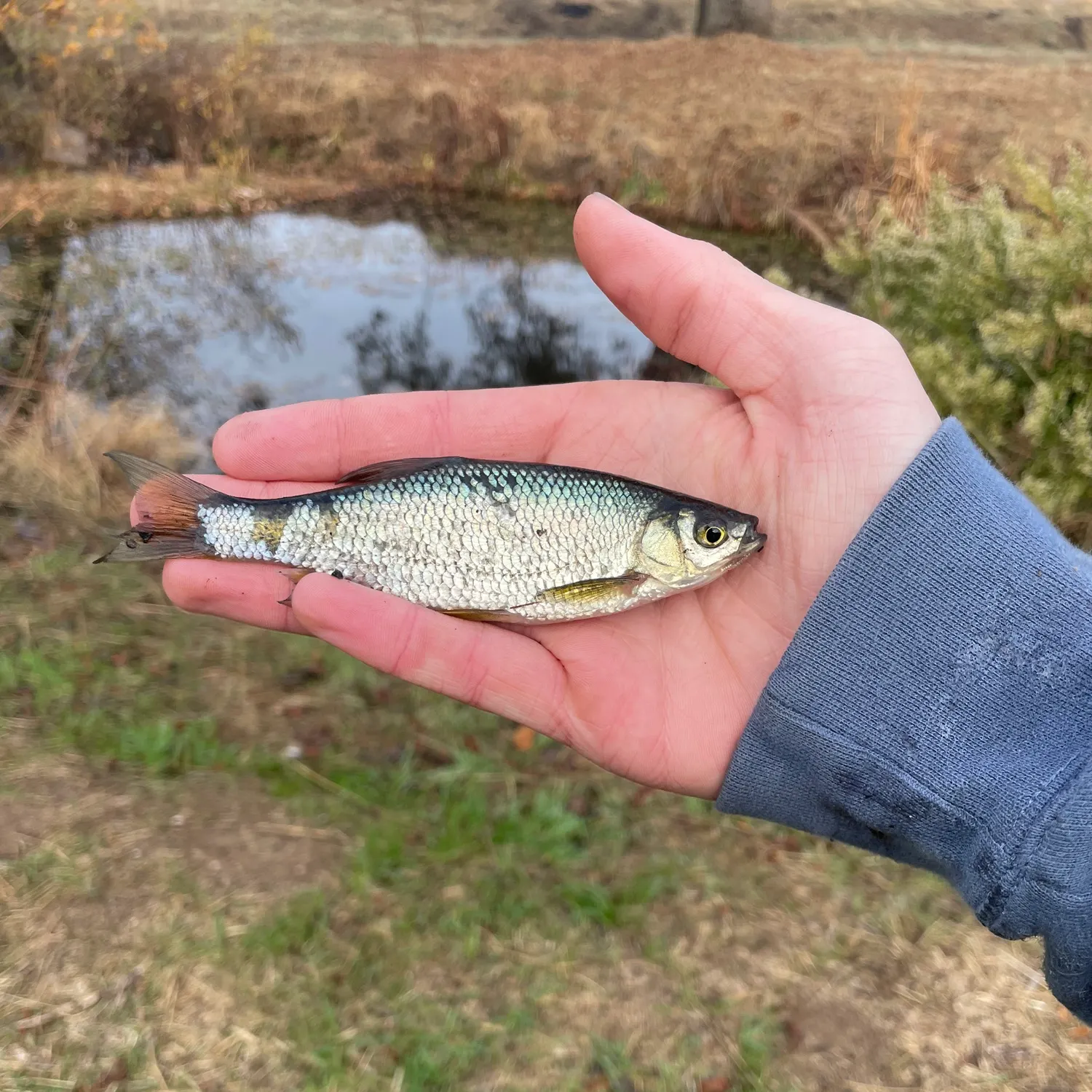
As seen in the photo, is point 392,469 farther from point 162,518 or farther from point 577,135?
point 577,135

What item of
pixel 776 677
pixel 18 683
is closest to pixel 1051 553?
pixel 776 677

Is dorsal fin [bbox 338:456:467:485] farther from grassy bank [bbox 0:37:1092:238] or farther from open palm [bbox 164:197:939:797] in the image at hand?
grassy bank [bbox 0:37:1092:238]

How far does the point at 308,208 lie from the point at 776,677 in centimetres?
1305

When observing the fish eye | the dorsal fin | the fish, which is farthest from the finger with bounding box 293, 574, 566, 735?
the fish eye

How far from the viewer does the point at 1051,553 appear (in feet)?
7.64

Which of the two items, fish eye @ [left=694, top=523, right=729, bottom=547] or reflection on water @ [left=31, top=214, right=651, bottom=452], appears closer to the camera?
fish eye @ [left=694, top=523, right=729, bottom=547]

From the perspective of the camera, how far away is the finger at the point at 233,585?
3.06m

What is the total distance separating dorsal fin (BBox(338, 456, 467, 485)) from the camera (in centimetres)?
306

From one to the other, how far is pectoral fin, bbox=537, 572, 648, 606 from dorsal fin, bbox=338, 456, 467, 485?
628 millimetres

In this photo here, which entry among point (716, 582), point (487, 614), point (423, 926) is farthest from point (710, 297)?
point (423, 926)

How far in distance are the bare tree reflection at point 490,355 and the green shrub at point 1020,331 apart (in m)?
4.14

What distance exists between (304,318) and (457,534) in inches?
317

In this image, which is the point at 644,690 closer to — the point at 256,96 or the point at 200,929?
the point at 200,929

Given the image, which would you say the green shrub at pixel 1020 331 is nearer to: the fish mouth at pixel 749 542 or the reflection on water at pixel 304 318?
the fish mouth at pixel 749 542
